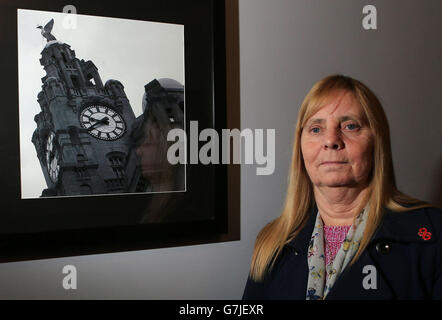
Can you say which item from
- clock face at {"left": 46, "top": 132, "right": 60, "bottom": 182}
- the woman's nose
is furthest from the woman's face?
clock face at {"left": 46, "top": 132, "right": 60, "bottom": 182}

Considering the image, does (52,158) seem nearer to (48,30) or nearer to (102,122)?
(102,122)

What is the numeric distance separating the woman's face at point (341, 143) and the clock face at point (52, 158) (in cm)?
46

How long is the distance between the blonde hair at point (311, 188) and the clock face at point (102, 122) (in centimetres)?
34

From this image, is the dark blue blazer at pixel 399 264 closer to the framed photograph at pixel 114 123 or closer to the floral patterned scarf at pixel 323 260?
the floral patterned scarf at pixel 323 260

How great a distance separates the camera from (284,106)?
2.79 ft

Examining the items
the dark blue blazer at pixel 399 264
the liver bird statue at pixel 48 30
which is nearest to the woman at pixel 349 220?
the dark blue blazer at pixel 399 264

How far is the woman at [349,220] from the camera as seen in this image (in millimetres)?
716

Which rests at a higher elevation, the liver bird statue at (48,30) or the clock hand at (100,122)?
the liver bird statue at (48,30)

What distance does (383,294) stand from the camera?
28.1 inches

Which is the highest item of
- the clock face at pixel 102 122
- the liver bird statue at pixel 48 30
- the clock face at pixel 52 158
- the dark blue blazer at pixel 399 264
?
the liver bird statue at pixel 48 30

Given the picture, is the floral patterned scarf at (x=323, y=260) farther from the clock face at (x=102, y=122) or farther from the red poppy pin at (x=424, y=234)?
the clock face at (x=102, y=122)

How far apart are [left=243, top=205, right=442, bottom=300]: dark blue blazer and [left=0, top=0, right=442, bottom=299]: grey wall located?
7.2 inches

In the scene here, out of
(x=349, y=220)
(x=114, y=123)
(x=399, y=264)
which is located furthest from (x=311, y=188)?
(x=114, y=123)

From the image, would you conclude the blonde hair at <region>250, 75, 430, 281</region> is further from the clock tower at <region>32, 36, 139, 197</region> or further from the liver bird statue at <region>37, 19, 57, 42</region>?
the liver bird statue at <region>37, 19, 57, 42</region>
